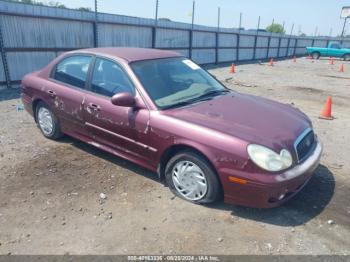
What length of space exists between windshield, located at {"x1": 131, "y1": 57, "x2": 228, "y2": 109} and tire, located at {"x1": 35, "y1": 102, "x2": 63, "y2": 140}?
1955 millimetres

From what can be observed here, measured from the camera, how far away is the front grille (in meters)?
3.47

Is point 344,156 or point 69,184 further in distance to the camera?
point 344,156

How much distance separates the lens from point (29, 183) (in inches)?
161

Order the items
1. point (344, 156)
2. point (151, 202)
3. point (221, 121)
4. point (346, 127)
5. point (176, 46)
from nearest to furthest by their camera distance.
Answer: point (221, 121)
point (151, 202)
point (344, 156)
point (346, 127)
point (176, 46)

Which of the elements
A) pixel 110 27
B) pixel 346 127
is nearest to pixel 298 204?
pixel 346 127

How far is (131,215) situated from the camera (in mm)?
3480

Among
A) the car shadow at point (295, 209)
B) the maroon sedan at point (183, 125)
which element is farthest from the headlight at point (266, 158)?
the car shadow at point (295, 209)

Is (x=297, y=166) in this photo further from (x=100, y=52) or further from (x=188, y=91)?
(x=100, y=52)

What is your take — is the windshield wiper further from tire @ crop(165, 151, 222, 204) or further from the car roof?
the car roof

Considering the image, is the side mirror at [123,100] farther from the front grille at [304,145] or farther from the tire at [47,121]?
the front grille at [304,145]

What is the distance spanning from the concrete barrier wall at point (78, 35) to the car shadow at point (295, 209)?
29.1ft

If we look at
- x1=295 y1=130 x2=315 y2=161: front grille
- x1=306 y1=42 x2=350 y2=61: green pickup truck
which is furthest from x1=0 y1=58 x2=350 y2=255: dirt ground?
x1=306 y1=42 x2=350 y2=61: green pickup truck

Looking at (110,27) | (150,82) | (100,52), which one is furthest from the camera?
(110,27)

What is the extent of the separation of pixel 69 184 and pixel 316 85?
41.9 feet
